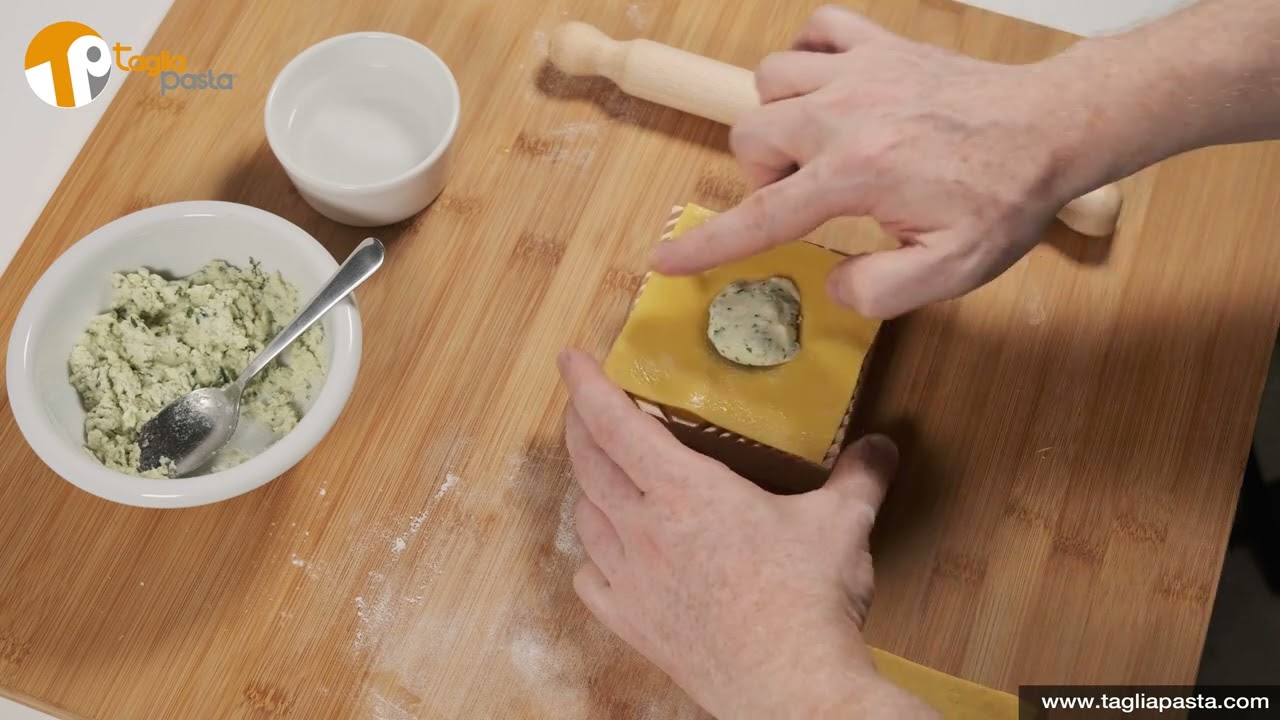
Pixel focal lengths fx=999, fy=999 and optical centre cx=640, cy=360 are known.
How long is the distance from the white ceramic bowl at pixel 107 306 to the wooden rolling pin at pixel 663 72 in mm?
391

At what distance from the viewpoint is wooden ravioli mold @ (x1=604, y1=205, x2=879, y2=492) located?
968mm

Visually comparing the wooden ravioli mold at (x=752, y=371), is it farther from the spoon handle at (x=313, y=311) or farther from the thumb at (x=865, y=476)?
the spoon handle at (x=313, y=311)

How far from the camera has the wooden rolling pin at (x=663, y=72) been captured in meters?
1.14

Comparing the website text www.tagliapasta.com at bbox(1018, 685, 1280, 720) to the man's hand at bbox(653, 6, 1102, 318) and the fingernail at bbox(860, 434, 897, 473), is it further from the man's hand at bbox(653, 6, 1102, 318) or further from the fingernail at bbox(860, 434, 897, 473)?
the man's hand at bbox(653, 6, 1102, 318)

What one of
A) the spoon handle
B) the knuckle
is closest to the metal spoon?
the spoon handle

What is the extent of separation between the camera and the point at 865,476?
966mm

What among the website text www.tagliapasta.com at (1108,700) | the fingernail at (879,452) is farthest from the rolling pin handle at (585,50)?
the website text www.tagliapasta.com at (1108,700)

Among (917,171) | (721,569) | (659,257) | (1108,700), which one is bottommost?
(1108,700)

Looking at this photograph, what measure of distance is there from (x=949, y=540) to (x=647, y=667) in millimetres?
344

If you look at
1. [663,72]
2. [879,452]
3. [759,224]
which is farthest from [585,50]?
[879,452]

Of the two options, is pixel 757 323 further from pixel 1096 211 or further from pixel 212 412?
pixel 212 412

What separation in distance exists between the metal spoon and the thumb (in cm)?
51

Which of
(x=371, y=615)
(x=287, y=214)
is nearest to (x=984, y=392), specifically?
(x=371, y=615)

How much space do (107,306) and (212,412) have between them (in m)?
0.16
